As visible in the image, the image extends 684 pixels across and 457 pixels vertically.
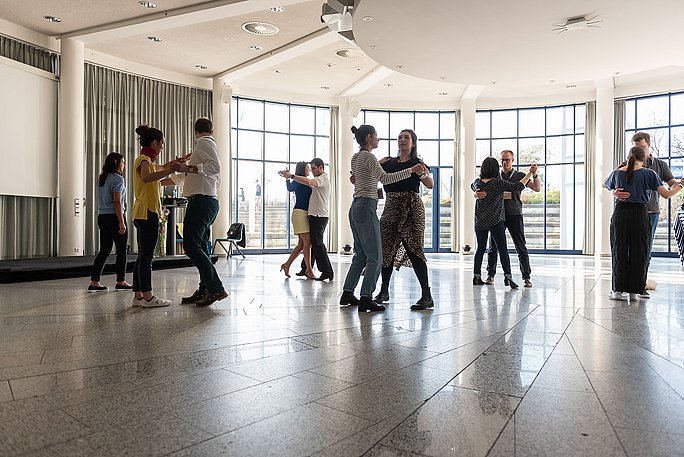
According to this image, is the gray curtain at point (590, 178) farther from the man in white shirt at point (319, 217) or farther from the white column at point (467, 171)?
the man in white shirt at point (319, 217)

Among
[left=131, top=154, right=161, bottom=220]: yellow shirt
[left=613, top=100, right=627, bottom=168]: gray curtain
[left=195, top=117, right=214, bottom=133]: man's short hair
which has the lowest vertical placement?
[left=131, top=154, right=161, bottom=220]: yellow shirt

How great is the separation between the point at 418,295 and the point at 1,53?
328 inches

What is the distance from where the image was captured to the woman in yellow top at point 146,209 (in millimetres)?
4141

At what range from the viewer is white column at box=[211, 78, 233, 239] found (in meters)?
12.7

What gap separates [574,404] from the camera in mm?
1960

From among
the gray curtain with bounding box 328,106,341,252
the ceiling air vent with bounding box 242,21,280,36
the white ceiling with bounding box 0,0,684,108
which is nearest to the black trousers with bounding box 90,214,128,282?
the white ceiling with bounding box 0,0,684,108

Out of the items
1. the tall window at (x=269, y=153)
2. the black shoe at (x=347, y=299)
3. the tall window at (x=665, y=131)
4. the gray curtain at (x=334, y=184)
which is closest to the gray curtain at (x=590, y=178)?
the tall window at (x=665, y=131)

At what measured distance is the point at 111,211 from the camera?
528 cm

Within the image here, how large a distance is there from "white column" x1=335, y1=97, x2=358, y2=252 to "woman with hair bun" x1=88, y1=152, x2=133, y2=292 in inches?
368

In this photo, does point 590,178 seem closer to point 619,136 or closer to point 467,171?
point 619,136

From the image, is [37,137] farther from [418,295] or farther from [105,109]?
[418,295]

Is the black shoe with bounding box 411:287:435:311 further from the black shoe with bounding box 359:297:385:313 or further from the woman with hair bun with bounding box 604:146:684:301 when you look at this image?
the woman with hair bun with bounding box 604:146:684:301

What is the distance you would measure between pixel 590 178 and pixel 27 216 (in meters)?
12.9

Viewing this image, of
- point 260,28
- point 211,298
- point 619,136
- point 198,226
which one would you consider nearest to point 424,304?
point 211,298
